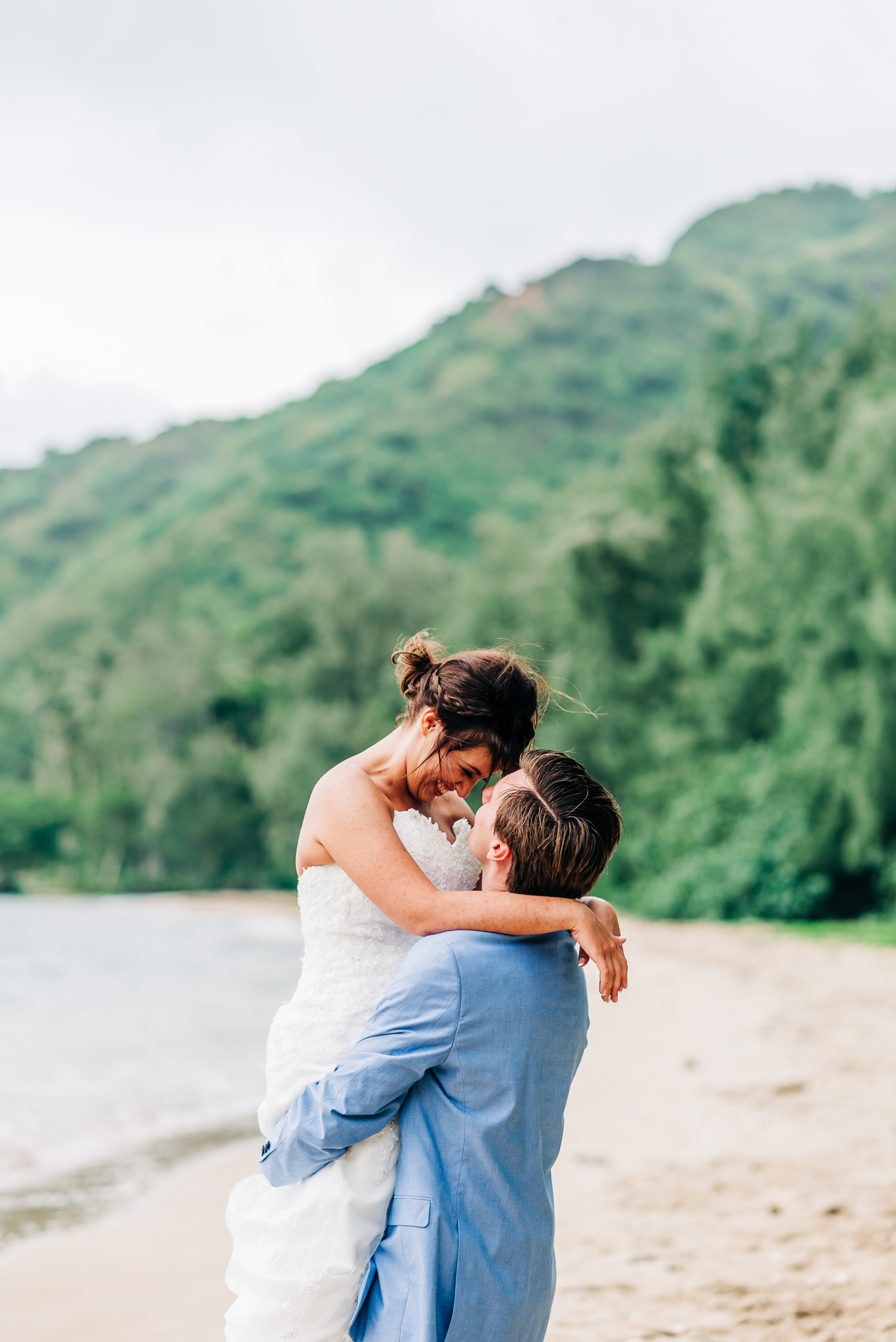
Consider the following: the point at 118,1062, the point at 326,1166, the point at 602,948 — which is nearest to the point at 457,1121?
the point at 326,1166

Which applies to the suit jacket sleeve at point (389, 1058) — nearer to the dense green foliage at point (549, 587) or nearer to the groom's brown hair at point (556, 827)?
the groom's brown hair at point (556, 827)

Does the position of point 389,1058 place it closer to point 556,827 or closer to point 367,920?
point 367,920

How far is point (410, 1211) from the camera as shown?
2.10 metres

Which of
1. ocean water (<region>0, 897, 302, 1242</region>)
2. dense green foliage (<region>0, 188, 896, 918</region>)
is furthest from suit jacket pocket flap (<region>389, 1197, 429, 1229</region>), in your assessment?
dense green foliage (<region>0, 188, 896, 918</region>)

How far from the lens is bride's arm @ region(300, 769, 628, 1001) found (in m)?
2.12

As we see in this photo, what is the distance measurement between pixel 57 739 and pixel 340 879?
64.8 metres

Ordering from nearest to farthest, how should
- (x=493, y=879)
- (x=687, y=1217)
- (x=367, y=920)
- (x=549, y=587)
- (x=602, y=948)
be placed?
Answer: (x=602, y=948) < (x=493, y=879) < (x=367, y=920) < (x=687, y=1217) < (x=549, y=587)

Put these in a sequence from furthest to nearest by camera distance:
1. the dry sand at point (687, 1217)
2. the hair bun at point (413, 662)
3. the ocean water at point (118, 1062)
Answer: the ocean water at point (118, 1062), the dry sand at point (687, 1217), the hair bun at point (413, 662)

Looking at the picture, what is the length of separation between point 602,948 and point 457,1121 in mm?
391

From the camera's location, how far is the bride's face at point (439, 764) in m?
2.38

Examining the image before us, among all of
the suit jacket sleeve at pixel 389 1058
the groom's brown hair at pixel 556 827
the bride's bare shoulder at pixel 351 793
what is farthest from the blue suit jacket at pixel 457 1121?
the bride's bare shoulder at pixel 351 793

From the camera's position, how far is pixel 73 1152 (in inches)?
355

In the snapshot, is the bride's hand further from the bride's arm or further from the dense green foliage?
the dense green foliage

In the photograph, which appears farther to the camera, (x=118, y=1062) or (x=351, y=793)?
(x=118, y=1062)
